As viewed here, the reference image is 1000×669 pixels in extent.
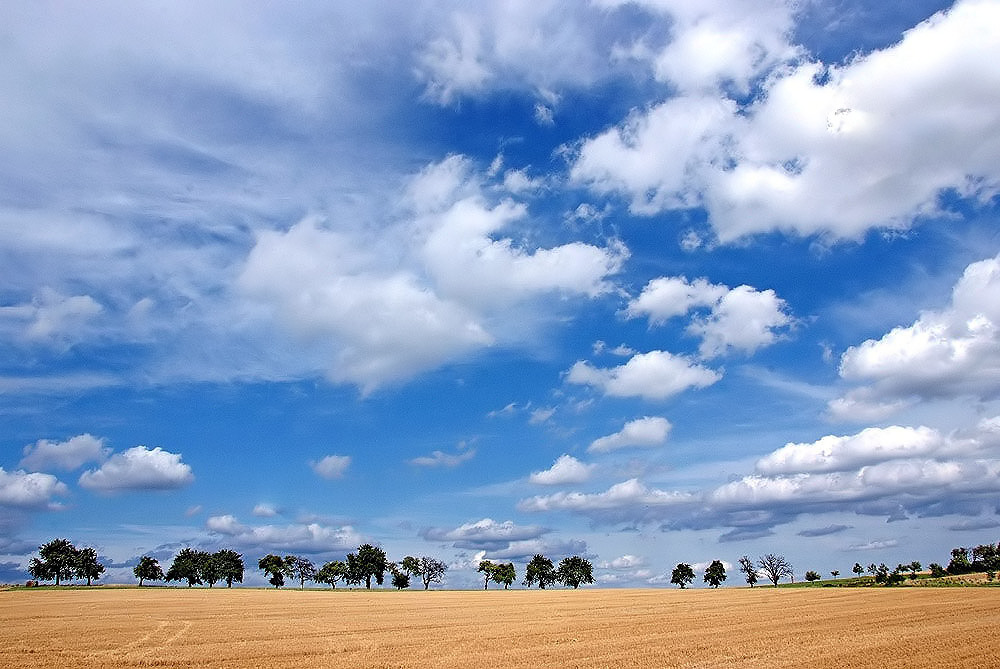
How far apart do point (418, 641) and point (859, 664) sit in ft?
83.6

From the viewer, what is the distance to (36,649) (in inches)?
1553

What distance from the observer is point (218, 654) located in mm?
37656

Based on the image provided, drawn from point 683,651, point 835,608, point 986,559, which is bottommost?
point 986,559

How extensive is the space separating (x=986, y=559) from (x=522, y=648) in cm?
21303

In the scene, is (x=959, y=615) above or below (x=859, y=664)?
below

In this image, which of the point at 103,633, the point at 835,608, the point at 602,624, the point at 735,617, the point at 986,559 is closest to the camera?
the point at 103,633

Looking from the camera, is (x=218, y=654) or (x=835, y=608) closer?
(x=218, y=654)

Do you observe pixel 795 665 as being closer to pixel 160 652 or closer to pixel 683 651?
pixel 683 651

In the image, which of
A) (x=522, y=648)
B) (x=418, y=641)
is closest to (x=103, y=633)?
(x=418, y=641)

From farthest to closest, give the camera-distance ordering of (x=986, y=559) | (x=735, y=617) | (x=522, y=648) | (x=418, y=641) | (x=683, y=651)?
(x=986, y=559) → (x=735, y=617) → (x=418, y=641) → (x=522, y=648) → (x=683, y=651)

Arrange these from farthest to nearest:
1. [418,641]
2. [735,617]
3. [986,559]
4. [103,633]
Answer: [986,559] → [735,617] → [103,633] → [418,641]

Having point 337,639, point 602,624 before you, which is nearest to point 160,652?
point 337,639

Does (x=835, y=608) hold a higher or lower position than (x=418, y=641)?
lower

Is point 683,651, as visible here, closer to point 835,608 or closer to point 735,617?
point 735,617
